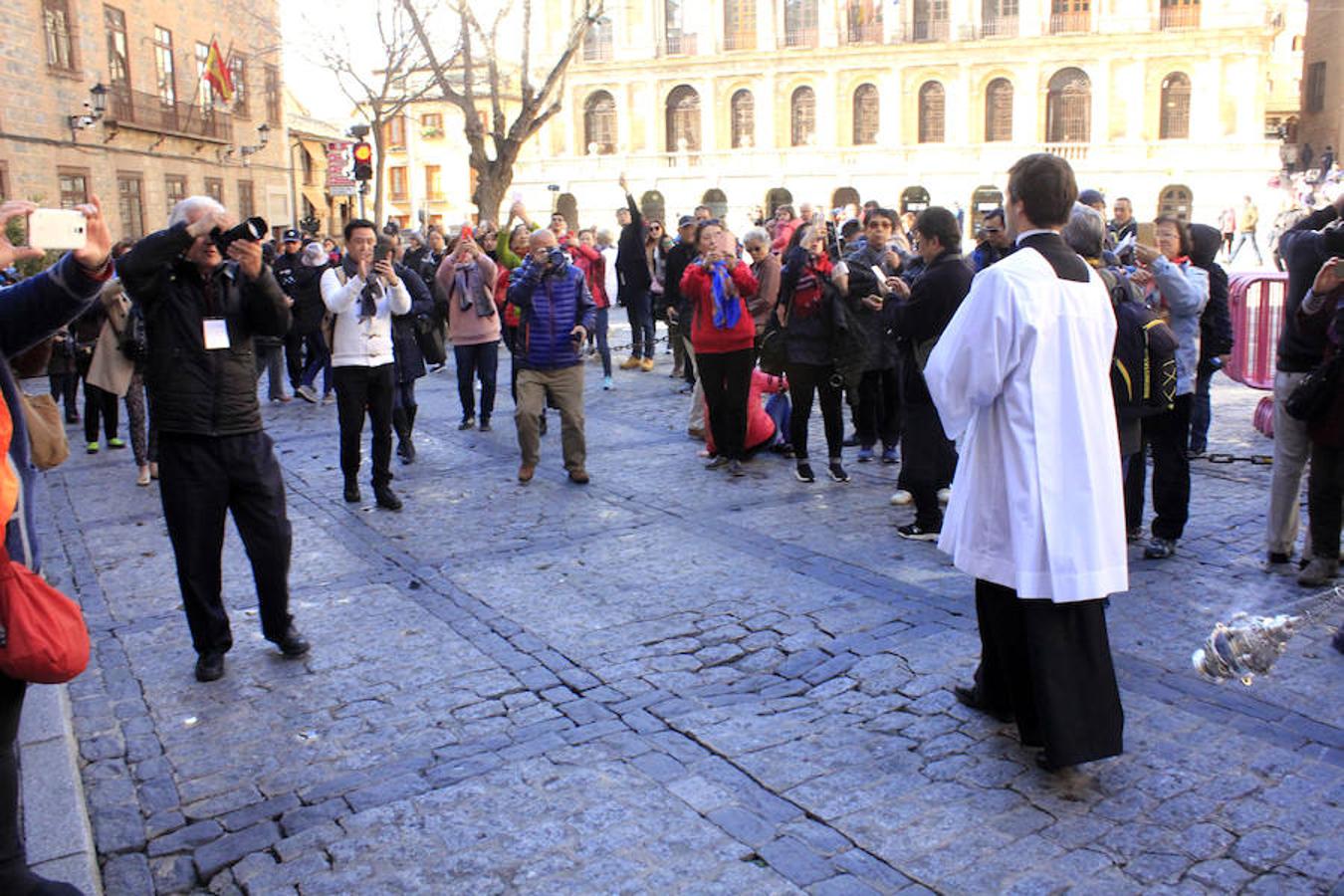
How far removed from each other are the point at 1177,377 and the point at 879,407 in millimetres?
3405

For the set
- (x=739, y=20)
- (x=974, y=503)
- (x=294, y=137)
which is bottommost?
(x=974, y=503)

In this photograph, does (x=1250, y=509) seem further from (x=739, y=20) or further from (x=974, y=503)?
(x=739, y=20)

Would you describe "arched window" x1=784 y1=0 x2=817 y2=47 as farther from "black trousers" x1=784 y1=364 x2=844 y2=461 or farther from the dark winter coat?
the dark winter coat

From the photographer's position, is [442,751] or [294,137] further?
[294,137]

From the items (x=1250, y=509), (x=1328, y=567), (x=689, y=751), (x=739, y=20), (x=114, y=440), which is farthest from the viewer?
(x=739, y=20)

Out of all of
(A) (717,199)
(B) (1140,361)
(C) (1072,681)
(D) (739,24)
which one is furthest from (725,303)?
(D) (739,24)

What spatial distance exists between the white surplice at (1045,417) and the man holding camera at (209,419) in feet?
9.80

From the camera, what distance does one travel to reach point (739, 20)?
5659 centimetres

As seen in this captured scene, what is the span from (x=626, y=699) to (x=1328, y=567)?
3657mm

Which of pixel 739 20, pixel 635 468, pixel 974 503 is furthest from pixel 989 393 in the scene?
pixel 739 20

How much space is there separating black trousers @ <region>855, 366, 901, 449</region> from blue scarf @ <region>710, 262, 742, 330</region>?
45.6 inches

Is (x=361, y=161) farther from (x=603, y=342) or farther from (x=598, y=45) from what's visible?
(x=598, y=45)

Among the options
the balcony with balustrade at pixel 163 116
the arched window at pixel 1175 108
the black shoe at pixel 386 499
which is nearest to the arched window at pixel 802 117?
the arched window at pixel 1175 108

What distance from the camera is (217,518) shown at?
16.9 ft
